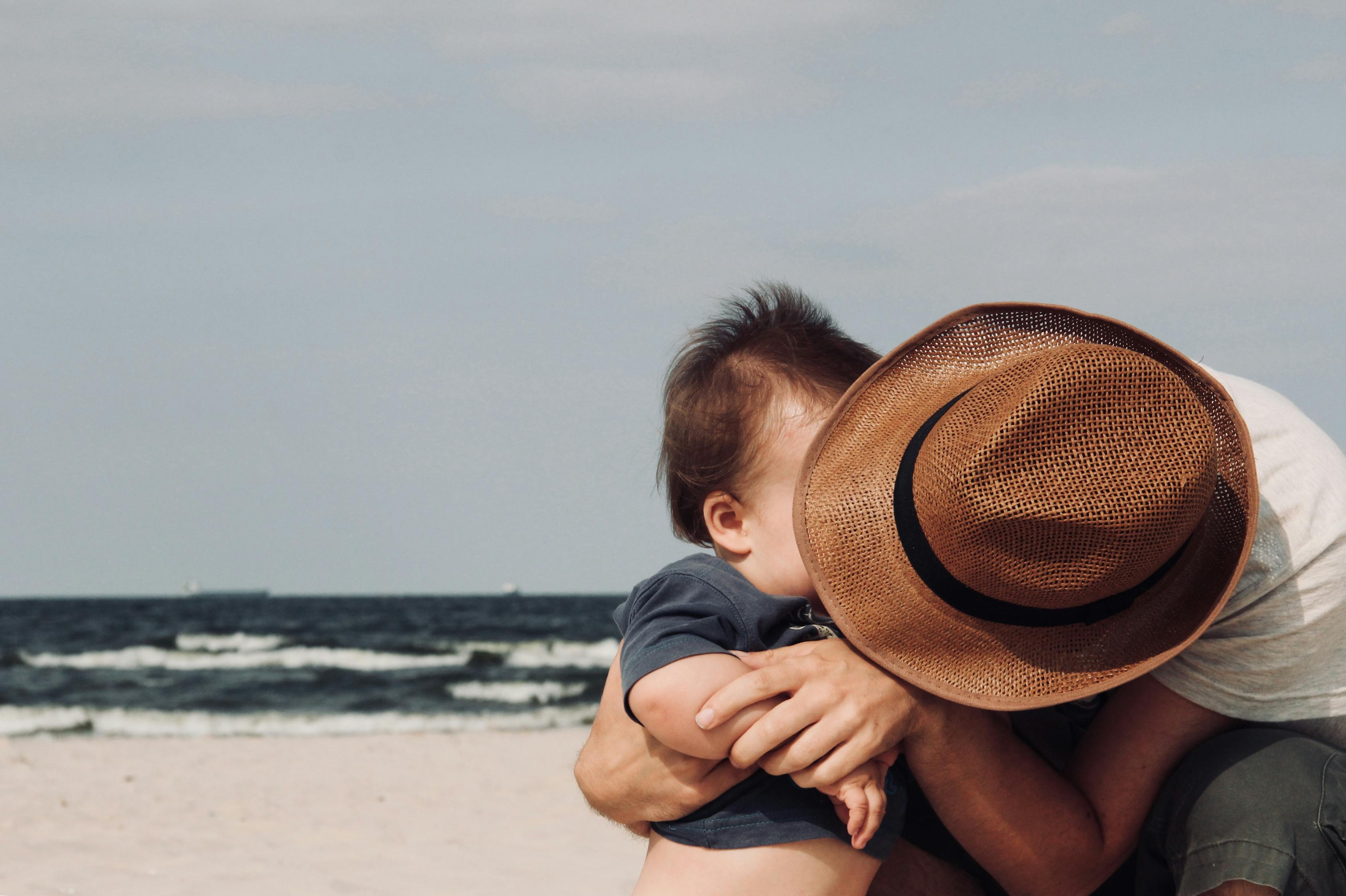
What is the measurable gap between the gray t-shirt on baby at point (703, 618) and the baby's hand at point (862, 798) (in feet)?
0.89

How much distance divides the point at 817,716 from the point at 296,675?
782 inches

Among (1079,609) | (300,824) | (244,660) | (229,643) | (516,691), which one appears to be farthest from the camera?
(229,643)

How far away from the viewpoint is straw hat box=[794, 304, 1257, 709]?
1.42m

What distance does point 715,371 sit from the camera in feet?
7.54

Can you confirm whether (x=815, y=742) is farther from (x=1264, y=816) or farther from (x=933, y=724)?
(x=1264, y=816)

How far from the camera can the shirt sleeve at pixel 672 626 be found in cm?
181

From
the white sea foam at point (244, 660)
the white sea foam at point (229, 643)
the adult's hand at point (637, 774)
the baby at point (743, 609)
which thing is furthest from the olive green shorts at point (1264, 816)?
the white sea foam at point (229, 643)

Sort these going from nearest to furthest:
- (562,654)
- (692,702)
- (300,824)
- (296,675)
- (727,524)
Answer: (692,702) → (727,524) → (300,824) → (296,675) → (562,654)

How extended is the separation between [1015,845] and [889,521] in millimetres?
613

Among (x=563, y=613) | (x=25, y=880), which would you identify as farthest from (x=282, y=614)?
(x=25, y=880)

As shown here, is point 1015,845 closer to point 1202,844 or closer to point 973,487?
point 1202,844

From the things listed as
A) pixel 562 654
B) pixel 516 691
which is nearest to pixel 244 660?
pixel 562 654

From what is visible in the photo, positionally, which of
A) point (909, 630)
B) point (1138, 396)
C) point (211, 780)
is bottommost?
point (211, 780)

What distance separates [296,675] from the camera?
65.3ft
